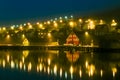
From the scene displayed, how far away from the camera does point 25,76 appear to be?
23922mm

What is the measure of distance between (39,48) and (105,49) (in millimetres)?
13348

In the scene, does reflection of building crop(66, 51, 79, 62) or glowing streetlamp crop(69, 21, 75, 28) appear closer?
reflection of building crop(66, 51, 79, 62)

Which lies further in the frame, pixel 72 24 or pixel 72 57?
pixel 72 24

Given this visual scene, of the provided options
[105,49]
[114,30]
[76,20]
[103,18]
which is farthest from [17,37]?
[105,49]

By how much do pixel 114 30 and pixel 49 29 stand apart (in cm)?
2123

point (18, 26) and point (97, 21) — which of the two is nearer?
point (97, 21)

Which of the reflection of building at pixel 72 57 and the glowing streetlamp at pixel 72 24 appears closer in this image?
the reflection of building at pixel 72 57

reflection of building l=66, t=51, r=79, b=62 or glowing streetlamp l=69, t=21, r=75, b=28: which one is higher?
glowing streetlamp l=69, t=21, r=75, b=28

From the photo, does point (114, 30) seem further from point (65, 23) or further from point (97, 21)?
point (65, 23)

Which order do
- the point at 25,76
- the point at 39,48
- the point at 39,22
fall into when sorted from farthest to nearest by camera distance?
1. the point at 39,22
2. the point at 39,48
3. the point at 25,76

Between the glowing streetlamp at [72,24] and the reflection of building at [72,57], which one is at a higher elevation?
the glowing streetlamp at [72,24]

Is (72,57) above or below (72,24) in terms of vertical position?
below

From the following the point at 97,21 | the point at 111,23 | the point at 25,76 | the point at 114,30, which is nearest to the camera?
the point at 25,76

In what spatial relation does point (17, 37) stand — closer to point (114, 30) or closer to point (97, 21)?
point (97, 21)
